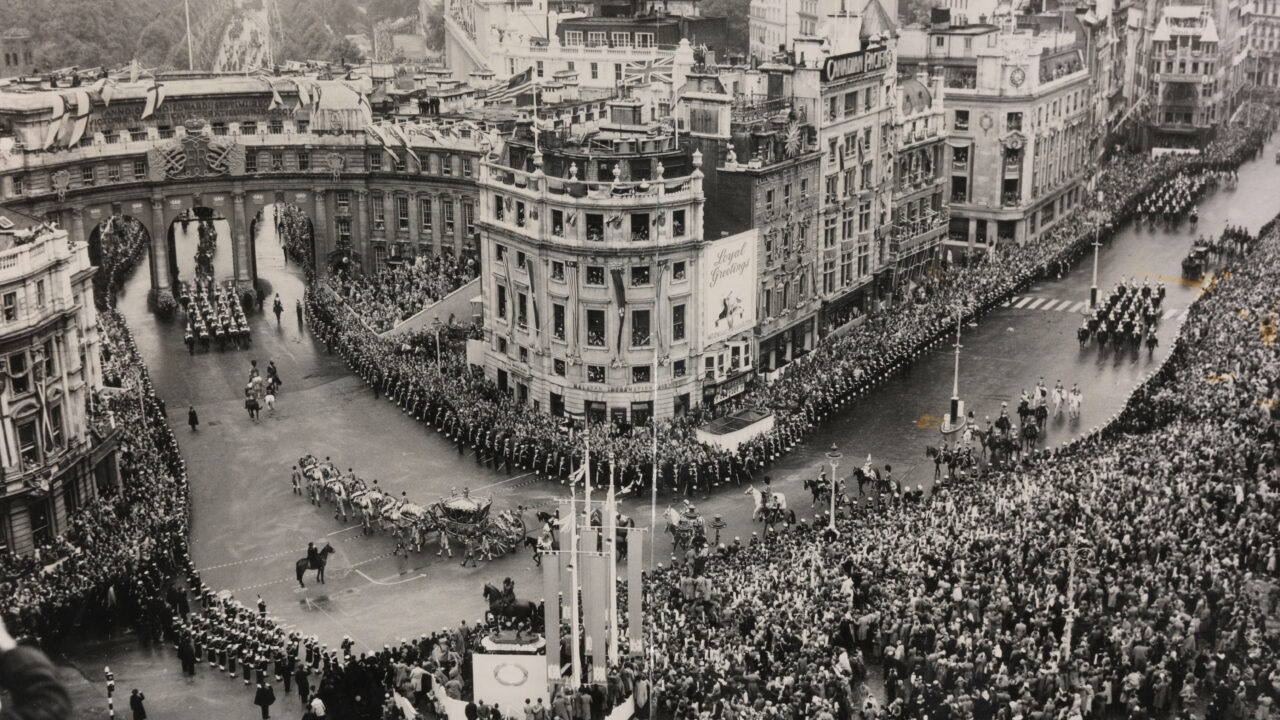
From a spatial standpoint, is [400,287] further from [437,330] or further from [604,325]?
[604,325]

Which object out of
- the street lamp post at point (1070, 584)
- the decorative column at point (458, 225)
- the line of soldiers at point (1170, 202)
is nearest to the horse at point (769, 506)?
the street lamp post at point (1070, 584)

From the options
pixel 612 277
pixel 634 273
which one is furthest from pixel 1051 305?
pixel 612 277

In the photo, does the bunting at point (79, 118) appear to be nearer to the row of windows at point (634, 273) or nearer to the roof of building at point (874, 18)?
the row of windows at point (634, 273)

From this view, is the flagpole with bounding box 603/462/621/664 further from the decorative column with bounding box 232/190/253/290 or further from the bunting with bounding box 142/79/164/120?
the bunting with bounding box 142/79/164/120

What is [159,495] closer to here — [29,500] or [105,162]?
[29,500]

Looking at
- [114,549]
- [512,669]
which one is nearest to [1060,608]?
[512,669]

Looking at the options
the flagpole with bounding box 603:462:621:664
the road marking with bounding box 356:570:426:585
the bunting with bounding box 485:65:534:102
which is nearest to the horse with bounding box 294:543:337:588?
the road marking with bounding box 356:570:426:585
